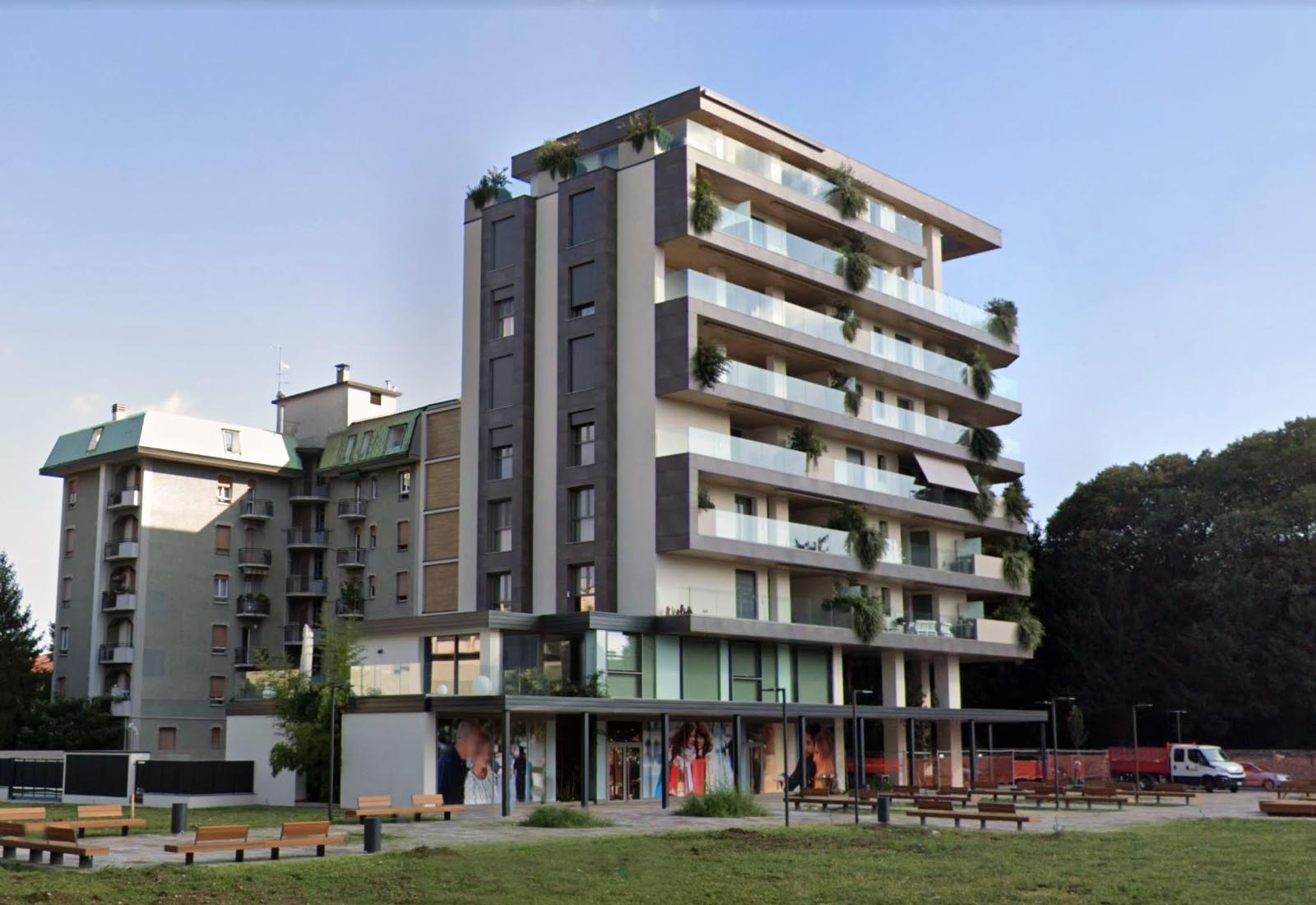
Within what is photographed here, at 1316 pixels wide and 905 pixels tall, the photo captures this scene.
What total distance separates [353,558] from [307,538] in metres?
4.36

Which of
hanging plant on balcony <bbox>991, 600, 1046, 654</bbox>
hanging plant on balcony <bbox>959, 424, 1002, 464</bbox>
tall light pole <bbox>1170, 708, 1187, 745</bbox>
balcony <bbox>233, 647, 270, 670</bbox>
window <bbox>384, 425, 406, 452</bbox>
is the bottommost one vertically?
tall light pole <bbox>1170, 708, 1187, 745</bbox>

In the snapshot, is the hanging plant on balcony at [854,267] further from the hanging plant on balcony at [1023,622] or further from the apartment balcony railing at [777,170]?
the hanging plant on balcony at [1023,622]

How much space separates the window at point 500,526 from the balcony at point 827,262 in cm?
1266

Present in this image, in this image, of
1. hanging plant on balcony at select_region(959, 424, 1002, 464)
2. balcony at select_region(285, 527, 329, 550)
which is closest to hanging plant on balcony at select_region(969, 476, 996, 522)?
hanging plant on balcony at select_region(959, 424, 1002, 464)

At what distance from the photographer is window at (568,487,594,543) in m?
48.9

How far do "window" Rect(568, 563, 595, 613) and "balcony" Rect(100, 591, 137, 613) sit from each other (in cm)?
2780

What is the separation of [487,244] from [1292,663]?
39.1m

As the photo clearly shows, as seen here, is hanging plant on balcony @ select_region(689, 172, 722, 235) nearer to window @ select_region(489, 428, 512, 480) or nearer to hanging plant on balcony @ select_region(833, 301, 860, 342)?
hanging plant on balcony @ select_region(833, 301, 860, 342)

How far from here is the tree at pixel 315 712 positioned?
139ft

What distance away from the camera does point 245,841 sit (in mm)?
24156

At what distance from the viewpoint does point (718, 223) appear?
49.1m

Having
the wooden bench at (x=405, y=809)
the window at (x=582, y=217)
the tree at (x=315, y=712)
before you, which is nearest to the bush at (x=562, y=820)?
the wooden bench at (x=405, y=809)

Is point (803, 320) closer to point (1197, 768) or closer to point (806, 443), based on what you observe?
point (806, 443)

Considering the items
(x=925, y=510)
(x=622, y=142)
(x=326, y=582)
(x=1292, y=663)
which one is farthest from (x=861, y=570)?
(x=326, y=582)
